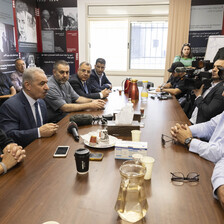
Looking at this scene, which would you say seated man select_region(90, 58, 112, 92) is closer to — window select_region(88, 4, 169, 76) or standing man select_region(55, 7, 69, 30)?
window select_region(88, 4, 169, 76)

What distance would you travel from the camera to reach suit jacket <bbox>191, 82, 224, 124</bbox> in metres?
2.13

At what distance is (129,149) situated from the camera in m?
1.17

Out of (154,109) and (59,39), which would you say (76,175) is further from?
(59,39)

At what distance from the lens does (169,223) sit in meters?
0.76

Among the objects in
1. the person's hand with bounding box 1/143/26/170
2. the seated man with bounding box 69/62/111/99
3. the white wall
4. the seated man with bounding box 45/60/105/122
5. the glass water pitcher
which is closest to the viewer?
the glass water pitcher

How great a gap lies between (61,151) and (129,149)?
41cm

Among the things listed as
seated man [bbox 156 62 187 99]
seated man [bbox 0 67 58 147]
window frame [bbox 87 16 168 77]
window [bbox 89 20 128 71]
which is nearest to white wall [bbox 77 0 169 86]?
window frame [bbox 87 16 168 77]

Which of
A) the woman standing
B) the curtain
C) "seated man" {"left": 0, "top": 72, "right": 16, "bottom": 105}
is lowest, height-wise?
"seated man" {"left": 0, "top": 72, "right": 16, "bottom": 105}

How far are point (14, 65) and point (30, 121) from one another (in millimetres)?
3523

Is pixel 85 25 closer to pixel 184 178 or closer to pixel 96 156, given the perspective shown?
pixel 96 156

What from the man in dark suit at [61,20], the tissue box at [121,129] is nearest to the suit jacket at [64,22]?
the man in dark suit at [61,20]

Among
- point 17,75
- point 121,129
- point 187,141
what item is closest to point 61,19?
point 17,75

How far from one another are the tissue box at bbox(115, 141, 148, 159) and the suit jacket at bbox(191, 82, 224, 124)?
1.29 meters

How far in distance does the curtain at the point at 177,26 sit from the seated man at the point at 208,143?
13.3 feet
